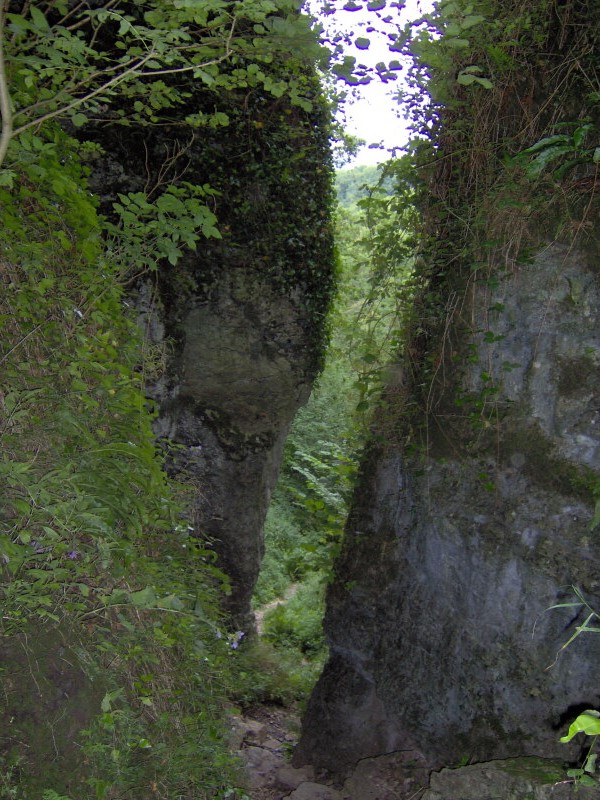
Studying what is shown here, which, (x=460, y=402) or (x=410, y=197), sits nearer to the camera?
(x=460, y=402)

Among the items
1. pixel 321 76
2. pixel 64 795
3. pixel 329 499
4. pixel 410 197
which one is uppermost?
pixel 321 76

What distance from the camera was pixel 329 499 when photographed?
12.5 meters

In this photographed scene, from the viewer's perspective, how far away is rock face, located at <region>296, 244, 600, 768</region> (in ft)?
13.8

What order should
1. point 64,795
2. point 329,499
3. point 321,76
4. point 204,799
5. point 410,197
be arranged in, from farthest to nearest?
point 329,499
point 321,76
point 410,197
point 204,799
point 64,795

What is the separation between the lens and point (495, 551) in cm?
455

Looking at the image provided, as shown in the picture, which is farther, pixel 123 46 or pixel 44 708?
pixel 123 46

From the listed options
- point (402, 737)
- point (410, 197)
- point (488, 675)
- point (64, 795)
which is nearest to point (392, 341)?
point (410, 197)

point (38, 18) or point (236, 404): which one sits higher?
point (38, 18)

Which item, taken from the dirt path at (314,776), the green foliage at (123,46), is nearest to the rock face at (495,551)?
the dirt path at (314,776)

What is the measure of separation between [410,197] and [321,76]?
2.59 metres

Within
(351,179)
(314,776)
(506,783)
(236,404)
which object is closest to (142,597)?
(506,783)

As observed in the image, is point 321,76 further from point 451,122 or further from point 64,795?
point 64,795

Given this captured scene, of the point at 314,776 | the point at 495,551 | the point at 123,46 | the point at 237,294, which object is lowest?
the point at 314,776

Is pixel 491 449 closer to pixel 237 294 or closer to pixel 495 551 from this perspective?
pixel 495 551
